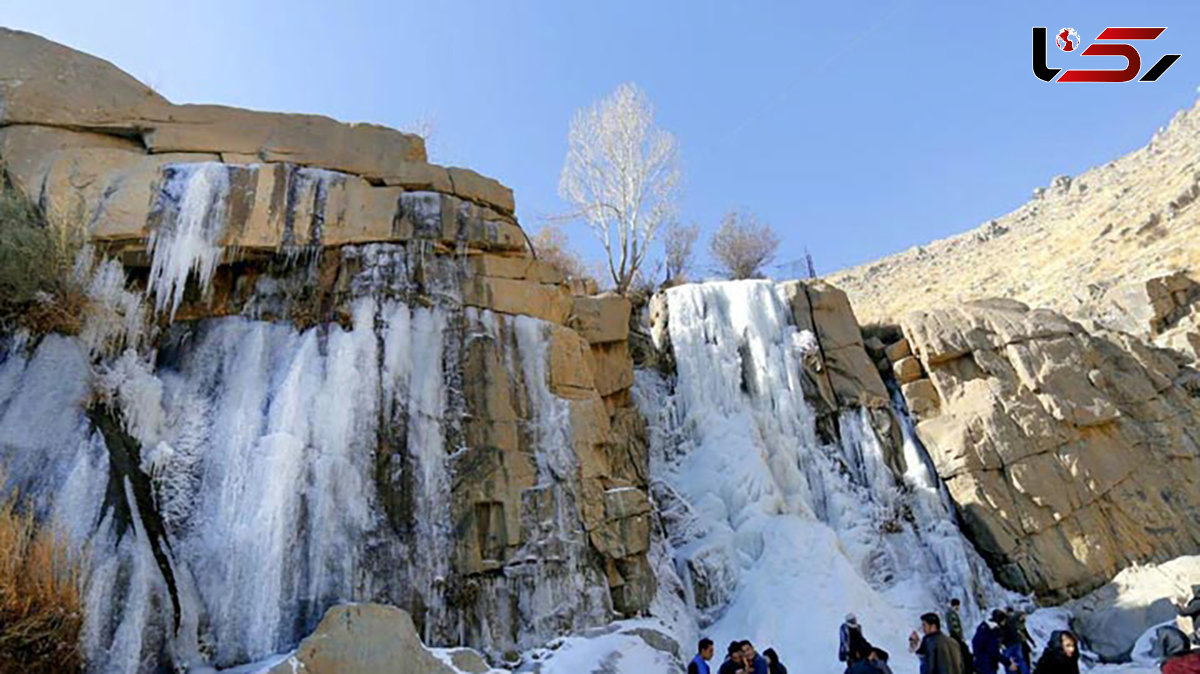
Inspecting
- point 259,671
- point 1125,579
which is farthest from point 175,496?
point 1125,579

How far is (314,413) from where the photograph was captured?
9.62m

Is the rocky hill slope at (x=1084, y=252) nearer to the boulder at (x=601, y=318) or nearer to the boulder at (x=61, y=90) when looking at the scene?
the boulder at (x=601, y=318)

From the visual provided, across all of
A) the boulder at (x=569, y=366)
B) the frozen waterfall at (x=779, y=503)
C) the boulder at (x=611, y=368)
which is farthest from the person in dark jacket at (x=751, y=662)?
the boulder at (x=611, y=368)

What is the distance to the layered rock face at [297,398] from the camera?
816cm

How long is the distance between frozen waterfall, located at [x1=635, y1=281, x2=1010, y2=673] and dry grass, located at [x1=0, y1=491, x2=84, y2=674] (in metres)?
8.29

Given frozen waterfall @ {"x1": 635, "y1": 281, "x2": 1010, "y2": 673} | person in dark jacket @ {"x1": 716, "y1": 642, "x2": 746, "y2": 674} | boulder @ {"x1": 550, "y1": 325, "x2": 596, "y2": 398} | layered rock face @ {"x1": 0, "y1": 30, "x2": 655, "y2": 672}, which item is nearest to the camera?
person in dark jacket @ {"x1": 716, "y1": 642, "x2": 746, "y2": 674}

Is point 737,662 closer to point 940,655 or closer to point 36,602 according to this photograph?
point 940,655

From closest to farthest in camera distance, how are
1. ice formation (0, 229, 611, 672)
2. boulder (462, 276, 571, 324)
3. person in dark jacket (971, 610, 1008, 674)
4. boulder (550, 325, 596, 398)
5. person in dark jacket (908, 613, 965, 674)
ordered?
person in dark jacket (908, 613, 965, 674) < ice formation (0, 229, 611, 672) < person in dark jacket (971, 610, 1008, 674) < boulder (462, 276, 571, 324) < boulder (550, 325, 596, 398)

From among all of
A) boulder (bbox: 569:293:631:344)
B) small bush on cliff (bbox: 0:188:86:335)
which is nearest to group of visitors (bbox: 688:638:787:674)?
boulder (bbox: 569:293:631:344)

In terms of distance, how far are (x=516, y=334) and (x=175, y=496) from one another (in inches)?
194

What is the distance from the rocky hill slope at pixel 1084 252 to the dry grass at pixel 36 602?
66.1 ft

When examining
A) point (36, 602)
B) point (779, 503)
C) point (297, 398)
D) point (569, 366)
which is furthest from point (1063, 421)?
point (36, 602)

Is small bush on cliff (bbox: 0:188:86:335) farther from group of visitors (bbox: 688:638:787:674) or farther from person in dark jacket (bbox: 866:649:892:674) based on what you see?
person in dark jacket (bbox: 866:649:892:674)

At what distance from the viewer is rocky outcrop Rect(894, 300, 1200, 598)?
13812 mm
